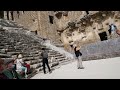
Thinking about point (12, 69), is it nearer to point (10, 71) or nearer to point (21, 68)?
point (10, 71)

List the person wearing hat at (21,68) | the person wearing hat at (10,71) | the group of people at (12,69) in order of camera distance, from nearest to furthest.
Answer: the group of people at (12,69) < the person wearing hat at (10,71) < the person wearing hat at (21,68)

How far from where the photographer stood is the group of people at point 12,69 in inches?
277

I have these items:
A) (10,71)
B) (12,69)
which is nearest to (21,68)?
(12,69)

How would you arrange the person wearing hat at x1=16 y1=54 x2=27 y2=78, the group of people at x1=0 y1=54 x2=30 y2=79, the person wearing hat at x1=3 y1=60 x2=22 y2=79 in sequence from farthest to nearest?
the person wearing hat at x1=16 y1=54 x2=27 y2=78
the person wearing hat at x1=3 y1=60 x2=22 y2=79
the group of people at x1=0 y1=54 x2=30 y2=79

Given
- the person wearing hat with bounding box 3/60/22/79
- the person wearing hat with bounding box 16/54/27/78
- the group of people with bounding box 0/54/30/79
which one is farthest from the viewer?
the person wearing hat with bounding box 16/54/27/78

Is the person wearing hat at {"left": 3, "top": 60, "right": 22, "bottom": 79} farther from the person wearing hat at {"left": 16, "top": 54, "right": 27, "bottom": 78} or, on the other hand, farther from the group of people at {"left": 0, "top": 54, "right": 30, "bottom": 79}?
the person wearing hat at {"left": 16, "top": 54, "right": 27, "bottom": 78}

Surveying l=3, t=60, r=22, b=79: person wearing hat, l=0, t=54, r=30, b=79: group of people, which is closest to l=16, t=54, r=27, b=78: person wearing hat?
l=0, t=54, r=30, b=79: group of people

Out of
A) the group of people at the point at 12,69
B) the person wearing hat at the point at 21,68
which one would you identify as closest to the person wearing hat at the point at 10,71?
the group of people at the point at 12,69

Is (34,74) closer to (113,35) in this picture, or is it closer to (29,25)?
(113,35)

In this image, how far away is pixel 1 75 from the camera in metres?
6.90

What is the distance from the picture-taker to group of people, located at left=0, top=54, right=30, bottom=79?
703 centimetres

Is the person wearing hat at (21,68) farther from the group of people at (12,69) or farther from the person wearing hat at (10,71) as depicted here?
the person wearing hat at (10,71)
